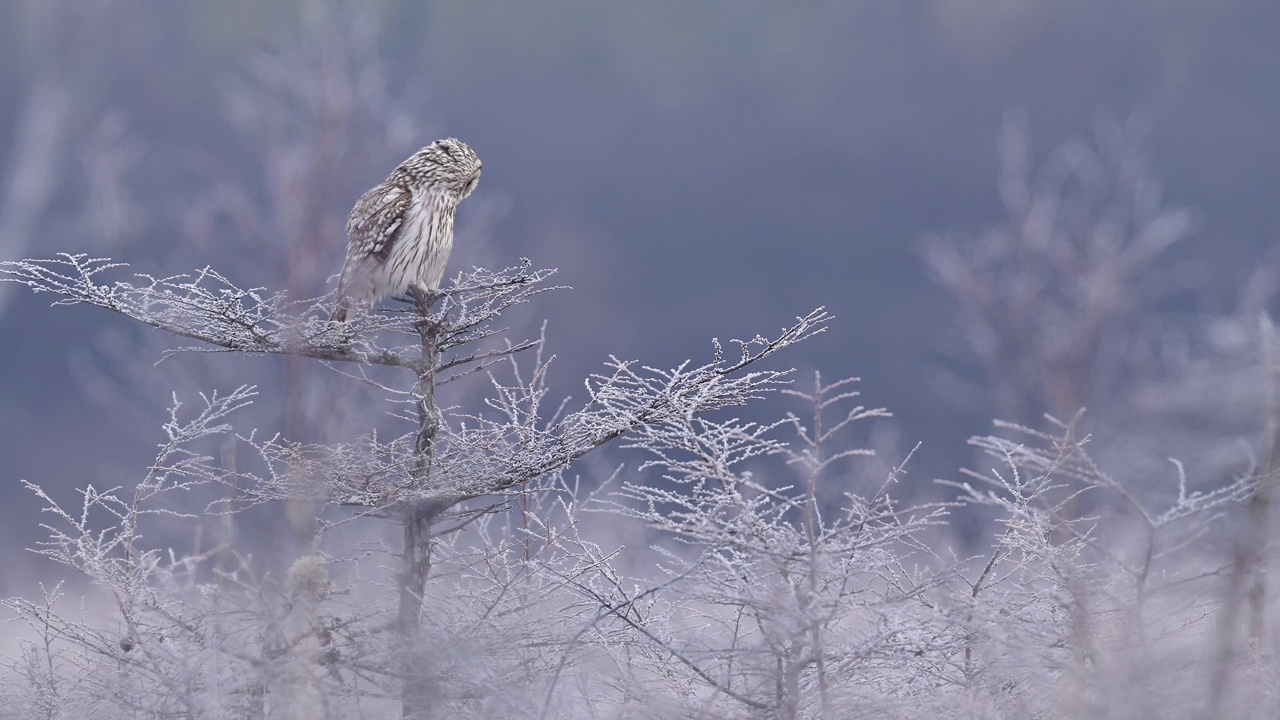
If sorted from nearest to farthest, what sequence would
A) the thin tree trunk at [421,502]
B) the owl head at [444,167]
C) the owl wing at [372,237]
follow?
1. the thin tree trunk at [421,502]
2. the owl wing at [372,237]
3. the owl head at [444,167]

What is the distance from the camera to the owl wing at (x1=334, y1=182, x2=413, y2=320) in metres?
7.09

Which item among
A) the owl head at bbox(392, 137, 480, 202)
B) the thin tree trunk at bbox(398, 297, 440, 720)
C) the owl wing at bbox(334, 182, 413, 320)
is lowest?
the thin tree trunk at bbox(398, 297, 440, 720)

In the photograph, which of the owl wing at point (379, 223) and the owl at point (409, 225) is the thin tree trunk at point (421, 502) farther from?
the owl wing at point (379, 223)

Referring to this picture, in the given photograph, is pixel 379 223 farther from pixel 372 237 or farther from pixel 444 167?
pixel 444 167

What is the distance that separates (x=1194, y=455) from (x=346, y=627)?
13.9ft

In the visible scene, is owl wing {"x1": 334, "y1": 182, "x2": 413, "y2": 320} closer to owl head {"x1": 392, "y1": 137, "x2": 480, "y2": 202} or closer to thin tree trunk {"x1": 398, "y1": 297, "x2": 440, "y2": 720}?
owl head {"x1": 392, "y1": 137, "x2": 480, "y2": 202}

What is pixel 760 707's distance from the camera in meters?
4.83

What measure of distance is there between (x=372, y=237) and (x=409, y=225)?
0.29 m

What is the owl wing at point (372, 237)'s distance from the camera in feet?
23.2

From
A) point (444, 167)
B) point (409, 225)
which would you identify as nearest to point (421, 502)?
point (409, 225)

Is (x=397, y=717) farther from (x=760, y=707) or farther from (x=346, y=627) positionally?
(x=760, y=707)

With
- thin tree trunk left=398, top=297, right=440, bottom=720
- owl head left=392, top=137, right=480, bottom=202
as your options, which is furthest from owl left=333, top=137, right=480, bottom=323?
thin tree trunk left=398, top=297, right=440, bottom=720

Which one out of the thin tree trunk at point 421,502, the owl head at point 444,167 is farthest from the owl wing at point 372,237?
the thin tree trunk at point 421,502

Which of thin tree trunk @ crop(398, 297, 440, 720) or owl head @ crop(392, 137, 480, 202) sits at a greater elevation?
owl head @ crop(392, 137, 480, 202)
